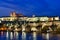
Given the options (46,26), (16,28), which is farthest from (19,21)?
(46,26)

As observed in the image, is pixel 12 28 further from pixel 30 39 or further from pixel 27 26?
pixel 30 39

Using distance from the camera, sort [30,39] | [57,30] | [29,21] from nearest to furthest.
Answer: [30,39] → [57,30] → [29,21]

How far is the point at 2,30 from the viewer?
239 ft

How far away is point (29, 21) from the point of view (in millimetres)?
69500

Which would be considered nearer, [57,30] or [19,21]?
[57,30]

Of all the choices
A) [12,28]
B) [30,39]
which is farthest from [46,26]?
→ [30,39]

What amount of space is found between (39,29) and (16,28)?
378 cm

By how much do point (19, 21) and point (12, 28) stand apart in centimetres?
266

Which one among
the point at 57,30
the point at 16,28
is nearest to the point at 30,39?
the point at 57,30

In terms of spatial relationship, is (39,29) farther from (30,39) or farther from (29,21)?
(30,39)

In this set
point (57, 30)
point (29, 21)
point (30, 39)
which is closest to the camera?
point (30, 39)

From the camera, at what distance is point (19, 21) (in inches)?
2825

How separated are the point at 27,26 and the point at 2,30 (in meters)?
5.81

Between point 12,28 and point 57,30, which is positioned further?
point 12,28
